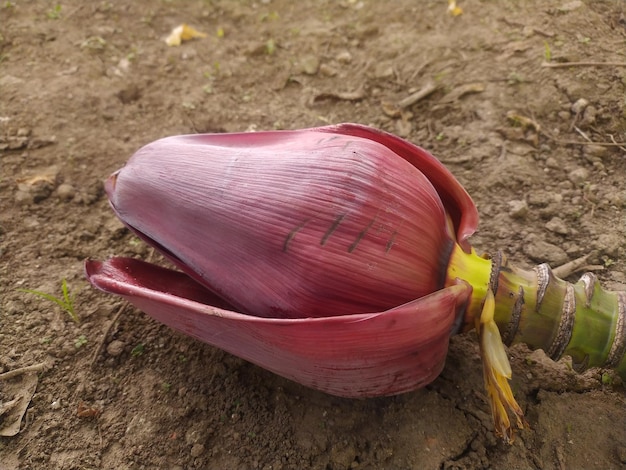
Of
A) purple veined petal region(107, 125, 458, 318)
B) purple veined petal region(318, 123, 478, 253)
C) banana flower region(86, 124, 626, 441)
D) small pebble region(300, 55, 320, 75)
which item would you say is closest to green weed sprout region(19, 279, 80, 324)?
banana flower region(86, 124, 626, 441)

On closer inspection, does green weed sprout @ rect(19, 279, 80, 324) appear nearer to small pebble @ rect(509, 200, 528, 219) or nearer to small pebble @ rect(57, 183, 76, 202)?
small pebble @ rect(57, 183, 76, 202)

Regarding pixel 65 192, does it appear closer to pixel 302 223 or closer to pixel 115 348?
pixel 115 348

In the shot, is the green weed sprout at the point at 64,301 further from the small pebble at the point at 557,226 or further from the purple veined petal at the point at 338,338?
the small pebble at the point at 557,226

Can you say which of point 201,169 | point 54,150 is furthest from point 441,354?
point 54,150

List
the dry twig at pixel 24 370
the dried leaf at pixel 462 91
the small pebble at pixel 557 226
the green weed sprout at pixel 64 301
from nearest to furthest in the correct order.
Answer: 1. the dry twig at pixel 24 370
2. the green weed sprout at pixel 64 301
3. the small pebble at pixel 557 226
4. the dried leaf at pixel 462 91

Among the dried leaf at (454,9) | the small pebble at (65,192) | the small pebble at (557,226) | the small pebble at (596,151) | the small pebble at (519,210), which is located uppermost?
the dried leaf at (454,9)

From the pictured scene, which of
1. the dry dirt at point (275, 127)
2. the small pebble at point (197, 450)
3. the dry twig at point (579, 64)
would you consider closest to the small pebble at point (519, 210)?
the dry dirt at point (275, 127)

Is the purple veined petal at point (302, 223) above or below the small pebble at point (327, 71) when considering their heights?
above
